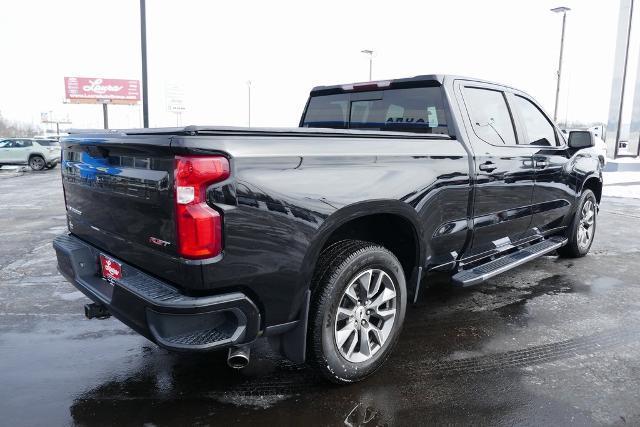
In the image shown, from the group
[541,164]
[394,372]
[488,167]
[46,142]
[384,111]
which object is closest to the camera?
[394,372]

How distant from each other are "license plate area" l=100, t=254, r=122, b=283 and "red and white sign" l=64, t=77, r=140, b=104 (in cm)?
6127

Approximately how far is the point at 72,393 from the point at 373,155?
2289mm

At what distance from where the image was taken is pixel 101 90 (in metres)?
61.0

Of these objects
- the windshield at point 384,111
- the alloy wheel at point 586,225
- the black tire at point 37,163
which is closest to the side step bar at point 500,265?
the alloy wheel at point 586,225

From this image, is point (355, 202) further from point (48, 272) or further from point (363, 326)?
point (48, 272)

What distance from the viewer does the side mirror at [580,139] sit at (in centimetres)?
492

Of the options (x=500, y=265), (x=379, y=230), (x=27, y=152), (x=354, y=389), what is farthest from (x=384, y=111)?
(x=27, y=152)

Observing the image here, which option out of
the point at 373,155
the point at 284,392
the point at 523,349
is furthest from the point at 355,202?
the point at 523,349

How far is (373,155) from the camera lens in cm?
292

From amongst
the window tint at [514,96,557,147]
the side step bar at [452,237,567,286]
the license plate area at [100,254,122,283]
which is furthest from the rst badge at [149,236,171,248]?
the window tint at [514,96,557,147]

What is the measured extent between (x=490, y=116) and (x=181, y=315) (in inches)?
121

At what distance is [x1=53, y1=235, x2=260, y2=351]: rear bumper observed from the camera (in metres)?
2.24

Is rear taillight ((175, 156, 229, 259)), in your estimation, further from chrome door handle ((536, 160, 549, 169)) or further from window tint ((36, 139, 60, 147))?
window tint ((36, 139, 60, 147))

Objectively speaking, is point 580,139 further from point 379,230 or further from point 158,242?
point 158,242
